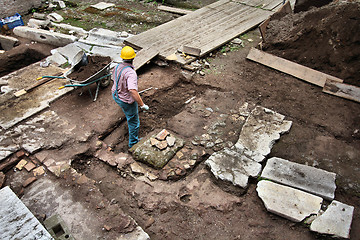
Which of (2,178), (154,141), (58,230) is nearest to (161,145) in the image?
(154,141)

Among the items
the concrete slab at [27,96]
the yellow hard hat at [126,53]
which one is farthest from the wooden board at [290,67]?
the concrete slab at [27,96]

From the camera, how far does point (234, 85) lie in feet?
19.9

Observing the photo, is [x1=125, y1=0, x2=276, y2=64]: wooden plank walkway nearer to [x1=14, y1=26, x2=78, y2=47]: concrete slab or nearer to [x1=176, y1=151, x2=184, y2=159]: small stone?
[x1=14, y1=26, x2=78, y2=47]: concrete slab

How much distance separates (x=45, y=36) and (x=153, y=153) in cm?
585

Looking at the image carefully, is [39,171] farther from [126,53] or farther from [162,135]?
[126,53]

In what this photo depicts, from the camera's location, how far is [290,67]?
6289 millimetres

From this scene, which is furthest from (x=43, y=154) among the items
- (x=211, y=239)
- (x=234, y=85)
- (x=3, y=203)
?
(x=234, y=85)

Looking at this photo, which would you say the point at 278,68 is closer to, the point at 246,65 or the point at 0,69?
the point at 246,65

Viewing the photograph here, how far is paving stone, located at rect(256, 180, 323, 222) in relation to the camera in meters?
3.54

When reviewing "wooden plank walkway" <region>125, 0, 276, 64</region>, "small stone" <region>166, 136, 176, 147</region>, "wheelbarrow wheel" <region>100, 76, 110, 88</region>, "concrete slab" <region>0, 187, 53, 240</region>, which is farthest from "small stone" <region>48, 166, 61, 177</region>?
"wooden plank walkway" <region>125, 0, 276, 64</region>

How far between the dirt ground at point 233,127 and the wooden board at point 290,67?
0.16 meters

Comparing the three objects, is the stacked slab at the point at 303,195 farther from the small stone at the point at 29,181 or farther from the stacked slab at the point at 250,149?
the small stone at the point at 29,181

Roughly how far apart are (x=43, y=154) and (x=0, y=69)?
14.7ft

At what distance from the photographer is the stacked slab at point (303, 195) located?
135 inches
